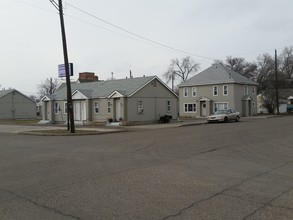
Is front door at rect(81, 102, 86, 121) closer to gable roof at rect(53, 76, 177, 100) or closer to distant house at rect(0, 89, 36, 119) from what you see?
gable roof at rect(53, 76, 177, 100)

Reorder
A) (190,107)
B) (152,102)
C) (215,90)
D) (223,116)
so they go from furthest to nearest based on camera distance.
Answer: (190,107)
(215,90)
(152,102)
(223,116)

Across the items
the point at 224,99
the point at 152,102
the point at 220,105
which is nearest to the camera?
the point at 152,102

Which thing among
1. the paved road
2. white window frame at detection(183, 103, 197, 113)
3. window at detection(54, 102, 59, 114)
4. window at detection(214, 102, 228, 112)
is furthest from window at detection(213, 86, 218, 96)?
the paved road

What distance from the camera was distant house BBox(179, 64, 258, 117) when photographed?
53875mm

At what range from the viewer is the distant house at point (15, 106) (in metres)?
65.3

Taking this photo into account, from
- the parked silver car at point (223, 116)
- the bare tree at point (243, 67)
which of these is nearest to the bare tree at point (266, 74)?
the bare tree at point (243, 67)

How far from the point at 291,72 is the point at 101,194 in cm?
9889

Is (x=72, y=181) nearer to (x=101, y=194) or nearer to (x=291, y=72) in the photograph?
(x=101, y=194)

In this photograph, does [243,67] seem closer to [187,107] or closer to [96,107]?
[187,107]

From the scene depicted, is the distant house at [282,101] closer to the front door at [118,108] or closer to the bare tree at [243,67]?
the bare tree at [243,67]

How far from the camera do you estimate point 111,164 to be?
10.9 meters

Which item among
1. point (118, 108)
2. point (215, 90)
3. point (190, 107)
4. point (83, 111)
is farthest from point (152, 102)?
point (190, 107)

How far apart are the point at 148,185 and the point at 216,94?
4874 centimetres

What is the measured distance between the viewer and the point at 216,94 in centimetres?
5534
